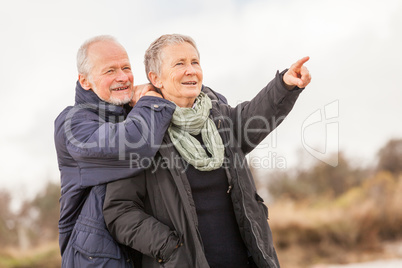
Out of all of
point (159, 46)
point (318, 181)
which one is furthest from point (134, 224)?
point (318, 181)

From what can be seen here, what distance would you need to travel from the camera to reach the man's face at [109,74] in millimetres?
2303

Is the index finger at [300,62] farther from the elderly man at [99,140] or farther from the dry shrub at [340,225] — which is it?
the dry shrub at [340,225]

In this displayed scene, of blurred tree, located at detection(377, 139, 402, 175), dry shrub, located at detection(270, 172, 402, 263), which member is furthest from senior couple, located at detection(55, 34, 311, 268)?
blurred tree, located at detection(377, 139, 402, 175)

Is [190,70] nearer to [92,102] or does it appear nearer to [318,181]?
[92,102]

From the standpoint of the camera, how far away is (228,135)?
2.29 metres

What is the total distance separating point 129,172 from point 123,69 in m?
0.61

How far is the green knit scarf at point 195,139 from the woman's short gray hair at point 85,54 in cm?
55

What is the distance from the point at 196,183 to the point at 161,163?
0.20 m

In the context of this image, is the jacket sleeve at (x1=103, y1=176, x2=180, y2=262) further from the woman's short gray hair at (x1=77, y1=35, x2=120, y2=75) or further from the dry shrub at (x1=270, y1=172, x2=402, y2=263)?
the dry shrub at (x1=270, y1=172, x2=402, y2=263)

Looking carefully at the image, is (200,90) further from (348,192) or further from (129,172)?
(348,192)

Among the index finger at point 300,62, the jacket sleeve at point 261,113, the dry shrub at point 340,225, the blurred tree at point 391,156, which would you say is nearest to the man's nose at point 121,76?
the jacket sleeve at point 261,113

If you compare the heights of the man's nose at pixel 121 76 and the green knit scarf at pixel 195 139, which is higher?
the man's nose at pixel 121 76

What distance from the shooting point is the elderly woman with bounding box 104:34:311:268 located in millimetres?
2025

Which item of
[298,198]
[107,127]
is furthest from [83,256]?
[298,198]
